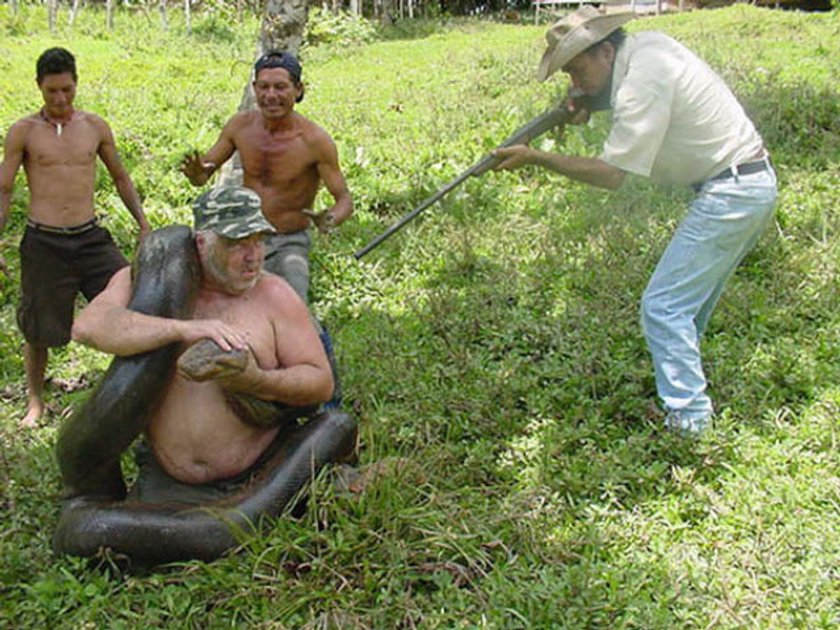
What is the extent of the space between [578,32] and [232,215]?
5.31ft

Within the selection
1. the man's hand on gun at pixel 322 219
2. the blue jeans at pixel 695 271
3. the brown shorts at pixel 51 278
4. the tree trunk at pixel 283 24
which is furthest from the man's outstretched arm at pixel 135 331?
the tree trunk at pixel 283 24

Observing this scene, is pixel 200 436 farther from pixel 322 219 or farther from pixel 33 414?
pixel 33 414

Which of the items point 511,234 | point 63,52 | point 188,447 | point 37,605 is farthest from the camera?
point 511,234

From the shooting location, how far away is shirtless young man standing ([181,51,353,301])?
453cm

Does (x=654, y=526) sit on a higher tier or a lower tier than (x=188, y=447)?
lower

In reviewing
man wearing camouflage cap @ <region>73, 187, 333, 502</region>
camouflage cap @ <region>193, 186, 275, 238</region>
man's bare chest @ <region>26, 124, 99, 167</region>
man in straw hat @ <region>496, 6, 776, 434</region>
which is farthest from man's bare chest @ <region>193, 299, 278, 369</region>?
man's bare chest @ <region>26, 124, 99, 167</region>

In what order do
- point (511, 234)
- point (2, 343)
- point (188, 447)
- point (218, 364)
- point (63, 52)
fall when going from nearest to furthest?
1. point (218, 364)
2. point (188, 447)
3. point (63, 52)
4. point (2, 343)
5. point (511, 234)

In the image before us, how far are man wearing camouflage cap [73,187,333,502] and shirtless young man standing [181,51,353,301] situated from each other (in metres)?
1.25

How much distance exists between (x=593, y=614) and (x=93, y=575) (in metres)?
1.72

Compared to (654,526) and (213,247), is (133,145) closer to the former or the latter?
(213,247)

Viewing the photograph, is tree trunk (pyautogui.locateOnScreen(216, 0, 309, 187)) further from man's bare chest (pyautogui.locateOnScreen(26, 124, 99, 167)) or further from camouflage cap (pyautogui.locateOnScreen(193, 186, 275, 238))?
camouflage cap (pyautogui.locateOnScreen(193, 186, 275, 238))

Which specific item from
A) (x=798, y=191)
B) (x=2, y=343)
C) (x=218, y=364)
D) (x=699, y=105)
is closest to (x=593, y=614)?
(x=218, y=364)

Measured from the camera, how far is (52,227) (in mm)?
4863

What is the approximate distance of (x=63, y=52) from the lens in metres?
4.67
